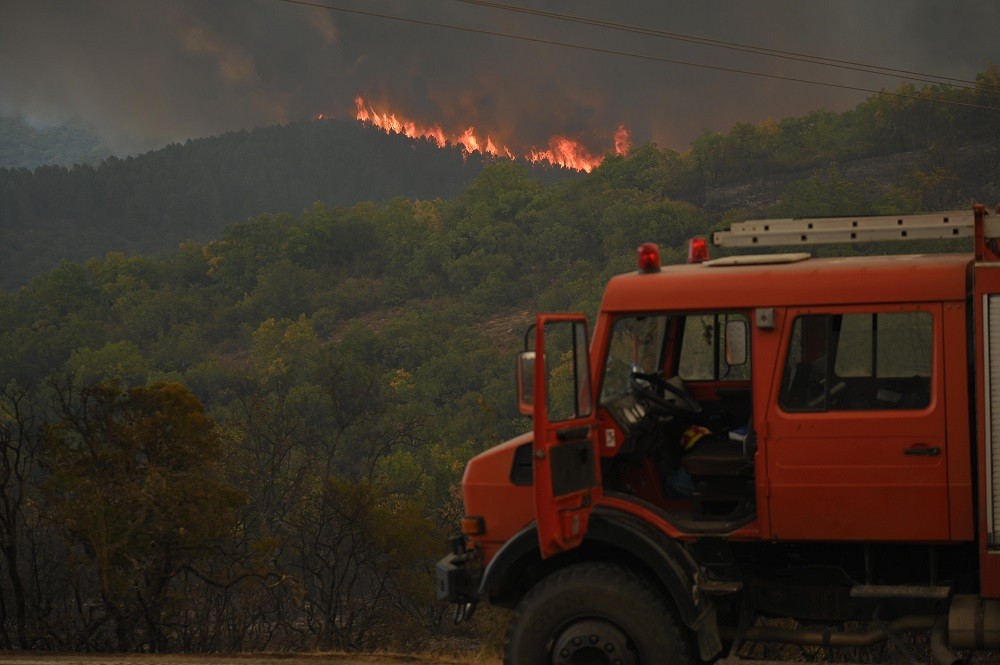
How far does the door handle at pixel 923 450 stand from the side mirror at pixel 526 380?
2.17m

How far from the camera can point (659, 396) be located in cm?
834

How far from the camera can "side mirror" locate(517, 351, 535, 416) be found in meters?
7.34

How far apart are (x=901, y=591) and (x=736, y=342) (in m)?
1.93

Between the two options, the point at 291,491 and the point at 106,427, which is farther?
the point at 291,491

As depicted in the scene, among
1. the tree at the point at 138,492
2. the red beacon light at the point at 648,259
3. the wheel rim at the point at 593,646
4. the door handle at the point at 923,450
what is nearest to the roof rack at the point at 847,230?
the red beacon light at the point at 648,259

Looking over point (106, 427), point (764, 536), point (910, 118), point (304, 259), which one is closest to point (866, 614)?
point (764, 536)

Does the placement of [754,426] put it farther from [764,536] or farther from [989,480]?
[989,480]

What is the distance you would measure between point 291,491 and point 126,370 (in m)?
67.2

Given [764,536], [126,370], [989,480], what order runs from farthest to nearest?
[126,370]
[764,536]
[989,480]

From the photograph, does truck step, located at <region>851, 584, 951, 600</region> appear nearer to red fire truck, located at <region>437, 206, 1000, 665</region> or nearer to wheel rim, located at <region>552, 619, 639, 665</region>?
red fire truck, located at <region>437, 206, 1000, 665</region>

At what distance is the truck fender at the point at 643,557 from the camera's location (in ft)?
24.3

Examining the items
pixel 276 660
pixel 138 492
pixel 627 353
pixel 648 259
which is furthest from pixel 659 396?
pixel 138 492

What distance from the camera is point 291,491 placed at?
53031 millimetres

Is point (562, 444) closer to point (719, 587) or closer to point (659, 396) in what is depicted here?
point (659, 396)
